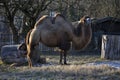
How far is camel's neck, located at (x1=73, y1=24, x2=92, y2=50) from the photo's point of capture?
14.6 metres

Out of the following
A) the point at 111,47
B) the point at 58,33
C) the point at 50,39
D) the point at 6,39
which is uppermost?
the point at 58,33

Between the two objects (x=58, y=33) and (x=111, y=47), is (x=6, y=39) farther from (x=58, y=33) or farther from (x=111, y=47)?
(x=58, y=33)

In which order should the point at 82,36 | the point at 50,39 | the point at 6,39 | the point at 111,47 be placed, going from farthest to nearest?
the point at 6,39 → the point at 111,47 → the point at 82,36 → the point at 50,39

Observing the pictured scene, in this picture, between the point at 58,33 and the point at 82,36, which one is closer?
the point at 58,33

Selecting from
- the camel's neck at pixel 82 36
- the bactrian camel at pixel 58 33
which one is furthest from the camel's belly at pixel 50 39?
the camel's neck at pixel 82 36

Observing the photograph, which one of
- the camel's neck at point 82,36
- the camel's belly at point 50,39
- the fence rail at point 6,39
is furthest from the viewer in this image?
the fence rail at point 6,39

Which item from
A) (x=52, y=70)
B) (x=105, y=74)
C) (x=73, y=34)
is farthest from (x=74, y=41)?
(x=105, y=74)

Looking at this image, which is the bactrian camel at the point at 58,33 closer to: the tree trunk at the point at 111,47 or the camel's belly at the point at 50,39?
the camel's belly at the point at 50,39

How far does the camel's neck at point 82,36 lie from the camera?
14.6m

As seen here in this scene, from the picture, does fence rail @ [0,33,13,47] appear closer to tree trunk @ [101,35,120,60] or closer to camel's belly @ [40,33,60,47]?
tree trunk @ [101,35,120,60]

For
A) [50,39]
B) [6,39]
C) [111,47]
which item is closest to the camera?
[50,39]

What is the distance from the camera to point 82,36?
48.3 feet

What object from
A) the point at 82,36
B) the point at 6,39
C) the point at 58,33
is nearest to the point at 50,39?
the point at 58,33

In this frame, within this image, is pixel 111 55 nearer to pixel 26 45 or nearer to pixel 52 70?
pixel 26 45
